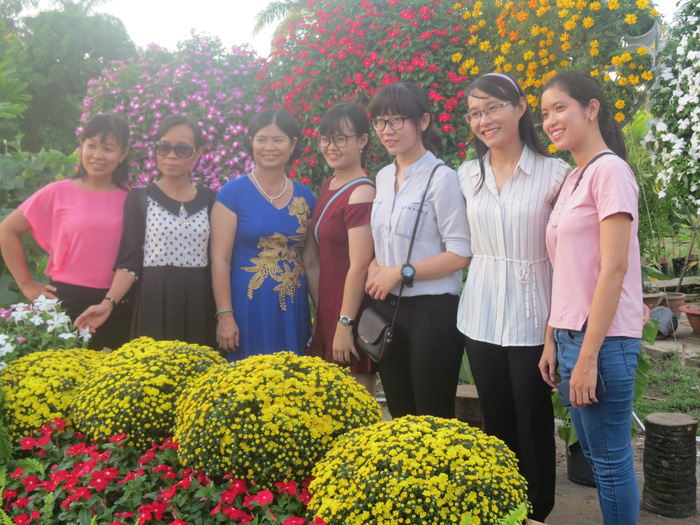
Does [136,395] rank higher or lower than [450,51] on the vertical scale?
lower

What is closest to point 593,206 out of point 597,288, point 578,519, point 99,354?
point 597,288

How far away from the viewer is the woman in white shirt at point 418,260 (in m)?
2.59

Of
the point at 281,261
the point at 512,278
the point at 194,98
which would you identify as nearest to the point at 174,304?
the point at 281,261

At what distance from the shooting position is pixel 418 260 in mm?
2637

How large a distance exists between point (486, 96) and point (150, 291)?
1.73m

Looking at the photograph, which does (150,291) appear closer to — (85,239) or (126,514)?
(85,239)

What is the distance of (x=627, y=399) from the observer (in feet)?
6.73

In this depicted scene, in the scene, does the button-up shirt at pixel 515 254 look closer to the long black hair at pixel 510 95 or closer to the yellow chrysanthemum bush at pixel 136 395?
the long black hair at pixel 510 95

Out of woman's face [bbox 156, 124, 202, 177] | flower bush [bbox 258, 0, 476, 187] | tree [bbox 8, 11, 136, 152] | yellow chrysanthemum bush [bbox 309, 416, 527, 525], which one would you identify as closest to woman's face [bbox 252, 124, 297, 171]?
woman's face [bbox 156, 124, 202, 177]

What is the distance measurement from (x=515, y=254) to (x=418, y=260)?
429 mm

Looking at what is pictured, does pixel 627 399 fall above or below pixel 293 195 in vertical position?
below

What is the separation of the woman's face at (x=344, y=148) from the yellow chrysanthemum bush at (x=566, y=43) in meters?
2.53

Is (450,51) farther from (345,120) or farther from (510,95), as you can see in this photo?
(510,95)

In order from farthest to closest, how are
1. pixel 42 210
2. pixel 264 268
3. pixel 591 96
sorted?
pixel 42 210 → pixel 264 268 → pixel 591 96
